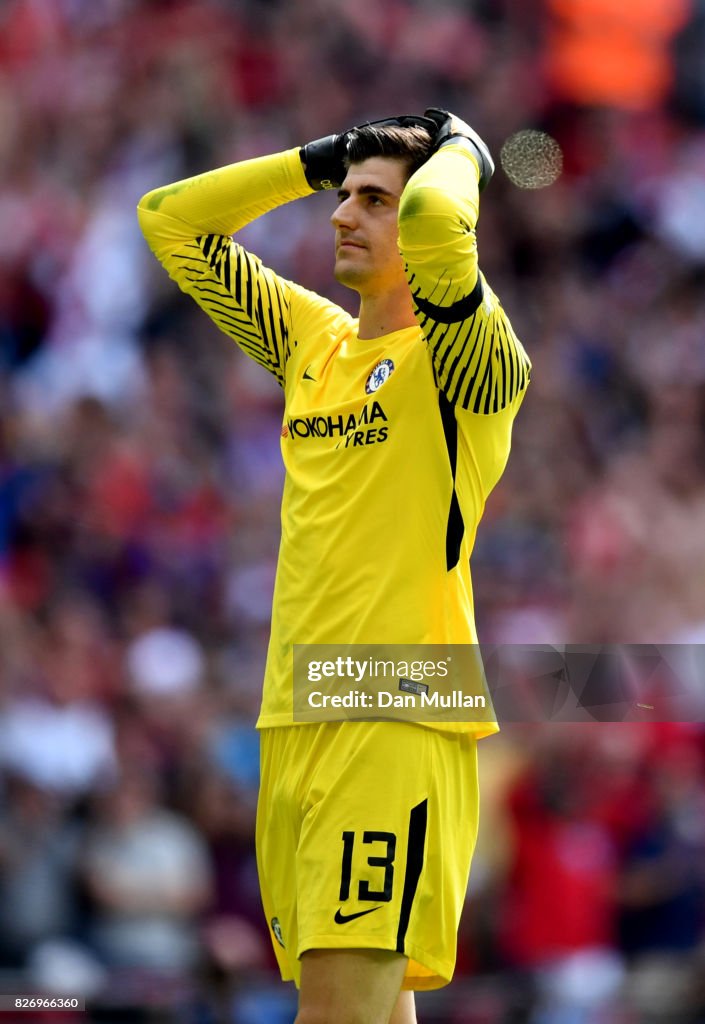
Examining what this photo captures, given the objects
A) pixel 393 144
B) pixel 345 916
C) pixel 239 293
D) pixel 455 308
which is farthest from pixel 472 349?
pixel 345 916

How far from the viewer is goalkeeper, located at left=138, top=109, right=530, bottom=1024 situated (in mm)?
4145

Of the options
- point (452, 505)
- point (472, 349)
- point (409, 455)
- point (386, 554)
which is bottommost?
point (386, 554)

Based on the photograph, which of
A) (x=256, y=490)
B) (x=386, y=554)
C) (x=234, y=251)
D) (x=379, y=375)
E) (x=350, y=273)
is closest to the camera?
(x=386, y=554)

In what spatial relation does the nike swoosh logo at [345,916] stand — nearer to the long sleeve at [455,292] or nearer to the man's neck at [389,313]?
the long sleeve at [455,292]

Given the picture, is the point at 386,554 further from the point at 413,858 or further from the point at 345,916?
the point at 345,916

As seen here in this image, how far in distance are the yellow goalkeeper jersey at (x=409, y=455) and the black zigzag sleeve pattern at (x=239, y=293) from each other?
1.06ft

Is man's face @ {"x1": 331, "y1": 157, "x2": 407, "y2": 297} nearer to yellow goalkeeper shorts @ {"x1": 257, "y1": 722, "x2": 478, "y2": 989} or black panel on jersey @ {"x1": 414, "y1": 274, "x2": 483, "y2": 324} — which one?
black panel on jersey @ {"x1": 414, "y1": 274, "x2": 483, "y2": 324}

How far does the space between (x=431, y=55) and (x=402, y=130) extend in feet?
28.1

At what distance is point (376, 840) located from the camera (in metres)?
4.18

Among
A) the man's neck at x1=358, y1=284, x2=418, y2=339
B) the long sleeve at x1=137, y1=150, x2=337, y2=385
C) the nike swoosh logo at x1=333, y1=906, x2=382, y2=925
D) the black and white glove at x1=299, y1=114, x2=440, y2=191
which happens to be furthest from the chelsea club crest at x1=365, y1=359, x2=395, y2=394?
the nike swoosh logo at x1=333, y1=906, x2=382, y2=925

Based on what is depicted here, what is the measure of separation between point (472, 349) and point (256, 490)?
6.12 meters

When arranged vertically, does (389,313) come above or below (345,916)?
above

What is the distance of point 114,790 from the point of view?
7988 millimetres

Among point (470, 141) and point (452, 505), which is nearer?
point (452, 505)
